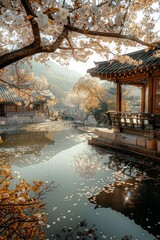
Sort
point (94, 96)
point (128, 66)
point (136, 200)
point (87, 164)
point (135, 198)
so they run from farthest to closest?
point (94, 96) → point (128, 66) → point (87, 164) → point (135, 198) → point (136, 200)

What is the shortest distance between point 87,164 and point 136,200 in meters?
3.85

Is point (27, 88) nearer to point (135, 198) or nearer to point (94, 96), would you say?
point (135, 198)

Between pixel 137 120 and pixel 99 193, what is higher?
pixel 137 120

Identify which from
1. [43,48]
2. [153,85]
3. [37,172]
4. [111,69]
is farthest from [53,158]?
[43,48]

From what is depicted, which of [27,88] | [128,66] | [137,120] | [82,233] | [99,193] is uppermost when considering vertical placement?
[128,66]

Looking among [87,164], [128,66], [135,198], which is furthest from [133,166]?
[128,66]

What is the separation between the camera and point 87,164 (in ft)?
30.5

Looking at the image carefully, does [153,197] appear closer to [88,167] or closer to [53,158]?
[88,167]

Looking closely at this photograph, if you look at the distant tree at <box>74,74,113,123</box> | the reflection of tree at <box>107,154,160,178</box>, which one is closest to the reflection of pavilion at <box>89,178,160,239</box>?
the reflection of tree at <box>107,154,160,178</box>

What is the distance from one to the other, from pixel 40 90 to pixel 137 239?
15.0 ft

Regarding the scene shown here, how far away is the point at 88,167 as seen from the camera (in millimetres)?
8859

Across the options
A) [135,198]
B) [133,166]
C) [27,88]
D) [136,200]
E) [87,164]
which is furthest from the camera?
[87,164]

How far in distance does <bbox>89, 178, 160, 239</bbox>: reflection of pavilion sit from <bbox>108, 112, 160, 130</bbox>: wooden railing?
371 centimetres

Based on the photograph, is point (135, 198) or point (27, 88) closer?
point (27, 88)
